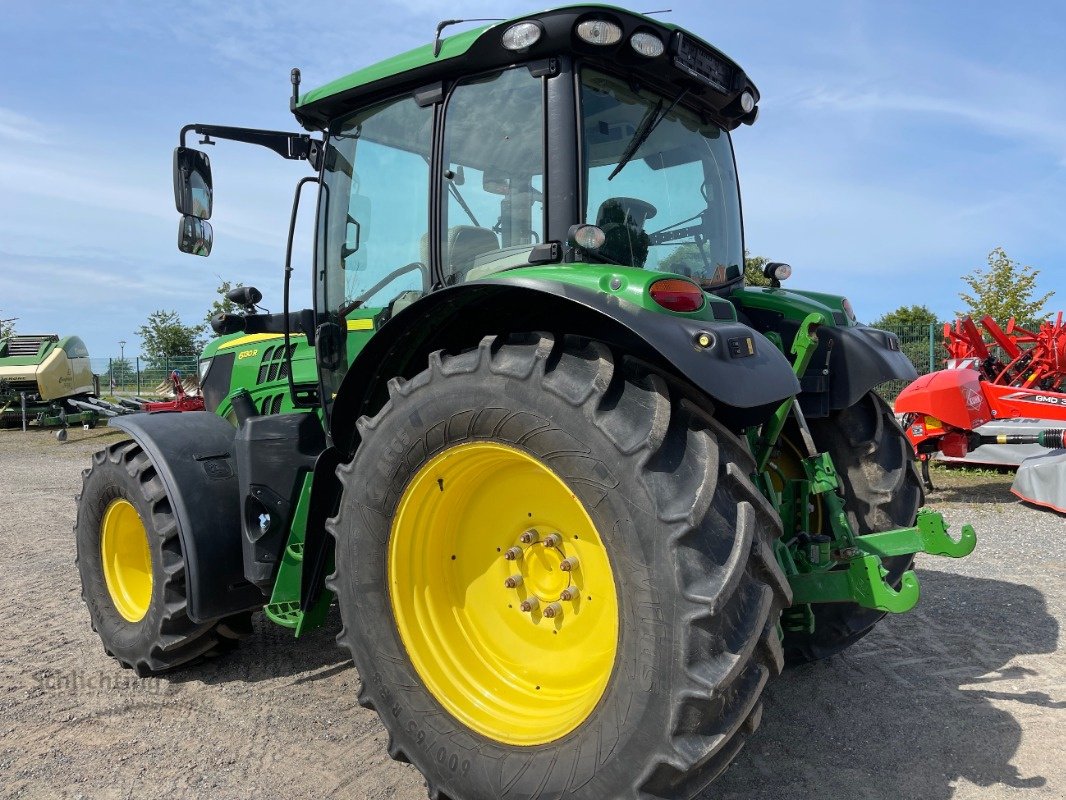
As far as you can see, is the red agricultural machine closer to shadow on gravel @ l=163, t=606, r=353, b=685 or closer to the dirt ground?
the dirt ground

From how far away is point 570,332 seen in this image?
2412 mm

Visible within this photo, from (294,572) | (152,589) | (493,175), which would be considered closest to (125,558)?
(152,589)

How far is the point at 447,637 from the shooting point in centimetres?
251

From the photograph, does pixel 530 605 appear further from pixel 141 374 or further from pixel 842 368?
pixel 141 374

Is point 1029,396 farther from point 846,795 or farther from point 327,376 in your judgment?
point 327,376

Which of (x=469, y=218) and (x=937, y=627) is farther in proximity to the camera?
(x=937, y=627)

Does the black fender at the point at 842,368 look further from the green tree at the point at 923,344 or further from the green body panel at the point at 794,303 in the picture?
the green tree at the point at 923,344

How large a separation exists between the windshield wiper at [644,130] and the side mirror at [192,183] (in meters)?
1.71

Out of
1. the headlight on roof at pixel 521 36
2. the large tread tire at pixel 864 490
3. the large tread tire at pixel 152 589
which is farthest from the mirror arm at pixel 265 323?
the large tread tire at pixel 864 490

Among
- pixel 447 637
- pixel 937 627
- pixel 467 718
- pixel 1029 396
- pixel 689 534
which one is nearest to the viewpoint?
pixel 689 534

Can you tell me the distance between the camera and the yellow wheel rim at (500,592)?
226cm

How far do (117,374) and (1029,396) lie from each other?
26081 mm

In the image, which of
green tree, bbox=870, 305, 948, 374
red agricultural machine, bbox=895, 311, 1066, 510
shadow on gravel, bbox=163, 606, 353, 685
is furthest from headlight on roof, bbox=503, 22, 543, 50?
green tree, bbox=870, 305, 948, 374

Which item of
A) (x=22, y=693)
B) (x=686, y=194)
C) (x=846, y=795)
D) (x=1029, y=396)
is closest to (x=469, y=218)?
(x=686, y=194)
